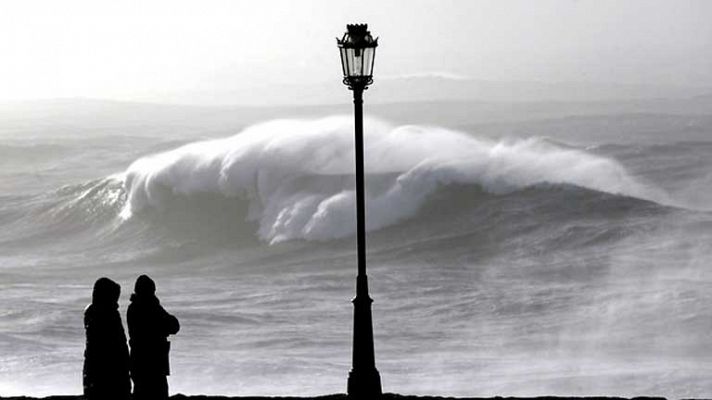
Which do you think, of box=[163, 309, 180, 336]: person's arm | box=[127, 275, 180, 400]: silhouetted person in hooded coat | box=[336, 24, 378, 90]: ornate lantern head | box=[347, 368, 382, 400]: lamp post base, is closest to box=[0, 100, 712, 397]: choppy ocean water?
box=[347, 368, 382, 400]: lamp post base

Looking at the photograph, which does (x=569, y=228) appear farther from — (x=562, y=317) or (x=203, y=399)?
(x=203, y=399)

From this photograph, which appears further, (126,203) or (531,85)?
(531,85)

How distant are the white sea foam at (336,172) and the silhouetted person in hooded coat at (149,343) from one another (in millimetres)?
21816

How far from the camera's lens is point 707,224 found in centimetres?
3016

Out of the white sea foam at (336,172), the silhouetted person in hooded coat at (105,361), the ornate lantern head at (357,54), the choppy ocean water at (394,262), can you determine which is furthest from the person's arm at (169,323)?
the white sea foam at (336,172)

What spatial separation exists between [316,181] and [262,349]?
55.4 feet

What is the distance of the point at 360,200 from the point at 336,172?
2624 centimetres

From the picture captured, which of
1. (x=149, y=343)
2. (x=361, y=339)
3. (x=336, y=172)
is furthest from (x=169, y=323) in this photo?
(x=336, y=172)

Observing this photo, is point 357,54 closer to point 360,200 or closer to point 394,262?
point 360,200

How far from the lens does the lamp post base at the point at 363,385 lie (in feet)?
38.3

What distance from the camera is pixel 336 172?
1487 inches

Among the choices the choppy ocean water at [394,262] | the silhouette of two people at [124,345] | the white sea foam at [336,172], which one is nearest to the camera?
the silhouette of two people at [124,345]

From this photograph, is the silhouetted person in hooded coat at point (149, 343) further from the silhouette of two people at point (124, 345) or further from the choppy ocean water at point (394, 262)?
the choppy ocean water at point (394, 262)

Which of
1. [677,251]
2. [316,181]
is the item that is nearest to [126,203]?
[316,181]
